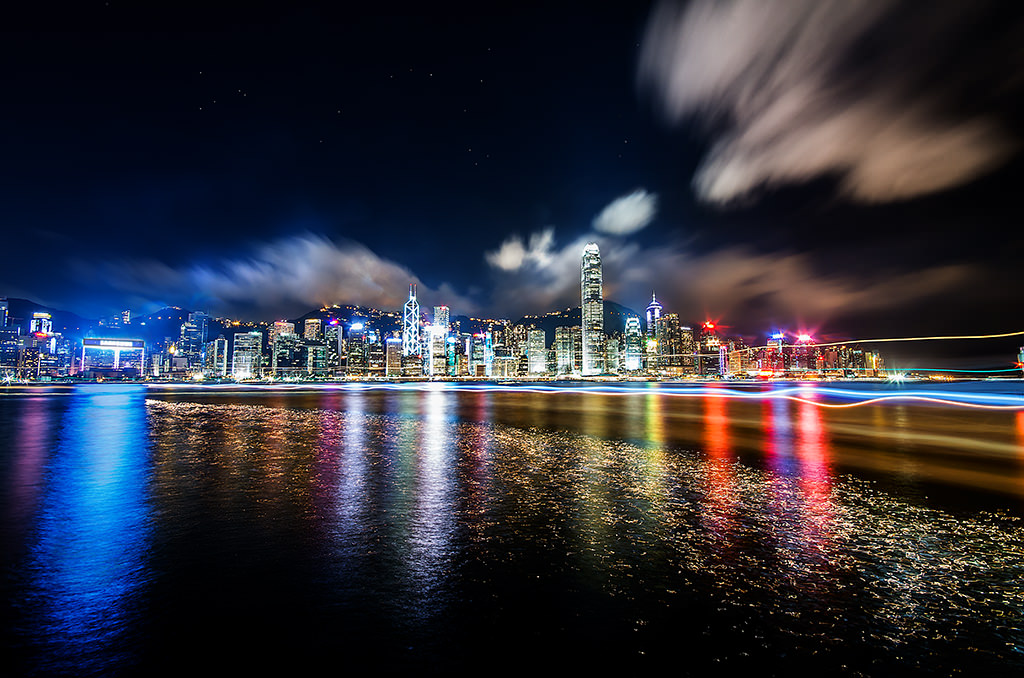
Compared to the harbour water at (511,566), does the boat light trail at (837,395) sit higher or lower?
lower

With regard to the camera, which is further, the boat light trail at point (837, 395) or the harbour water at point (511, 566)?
the boat light trail at point (837, 395)

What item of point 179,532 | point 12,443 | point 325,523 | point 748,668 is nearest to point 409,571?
point 325,523

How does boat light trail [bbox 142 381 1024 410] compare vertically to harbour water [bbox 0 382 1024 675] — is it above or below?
below

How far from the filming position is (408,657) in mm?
4082

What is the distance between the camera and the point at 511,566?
6125 mm

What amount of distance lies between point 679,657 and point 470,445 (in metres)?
13.3

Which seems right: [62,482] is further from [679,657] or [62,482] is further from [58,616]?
[679,657]

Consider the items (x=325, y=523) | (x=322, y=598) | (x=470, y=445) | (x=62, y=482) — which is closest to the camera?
(x=322, y=598)

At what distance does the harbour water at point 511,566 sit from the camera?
423 cm

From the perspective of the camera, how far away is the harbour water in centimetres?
423

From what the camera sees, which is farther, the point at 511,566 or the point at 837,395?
the point at 837,395

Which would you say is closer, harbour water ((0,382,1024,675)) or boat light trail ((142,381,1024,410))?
harbour water ((0,382,1024,675))

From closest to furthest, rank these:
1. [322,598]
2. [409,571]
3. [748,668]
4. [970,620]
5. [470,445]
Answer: [748,668]
[970,620]
[322,598]
[409,571]
[470,445]

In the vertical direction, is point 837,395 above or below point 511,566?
below
